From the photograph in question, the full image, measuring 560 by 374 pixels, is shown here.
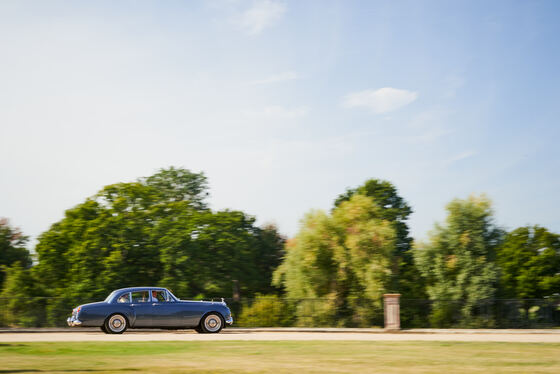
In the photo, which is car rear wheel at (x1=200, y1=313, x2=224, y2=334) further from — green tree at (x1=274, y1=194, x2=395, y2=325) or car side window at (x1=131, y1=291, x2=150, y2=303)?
green tree at (x1=274, y1=194, x2=395, y2=325)

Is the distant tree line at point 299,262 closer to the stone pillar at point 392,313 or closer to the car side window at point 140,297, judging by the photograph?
the stone pillar at point 392,313

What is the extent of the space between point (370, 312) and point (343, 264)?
301 centimetres

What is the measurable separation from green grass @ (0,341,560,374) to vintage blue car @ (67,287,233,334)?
3927 millimetres

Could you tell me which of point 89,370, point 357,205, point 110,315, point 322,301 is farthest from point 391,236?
point 89,370

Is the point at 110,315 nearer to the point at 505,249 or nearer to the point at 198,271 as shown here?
the point at 198,271

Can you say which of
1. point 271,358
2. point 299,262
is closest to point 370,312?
point 299,262

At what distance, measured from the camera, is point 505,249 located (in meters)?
45.0

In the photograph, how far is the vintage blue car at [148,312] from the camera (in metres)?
19.7

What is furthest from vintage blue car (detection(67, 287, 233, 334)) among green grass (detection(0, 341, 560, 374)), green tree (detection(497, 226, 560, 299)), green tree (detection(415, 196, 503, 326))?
green tree (detection(497, 226, 560, 299))

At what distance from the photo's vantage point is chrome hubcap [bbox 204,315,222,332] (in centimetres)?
2100

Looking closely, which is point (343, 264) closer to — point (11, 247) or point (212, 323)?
point (212, 323)

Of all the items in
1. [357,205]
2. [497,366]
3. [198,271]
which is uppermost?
[357,205]

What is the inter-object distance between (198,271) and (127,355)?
96.9ft

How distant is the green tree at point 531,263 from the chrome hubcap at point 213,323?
1087 inches
